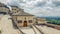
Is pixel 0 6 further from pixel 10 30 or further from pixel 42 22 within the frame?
pixel 10 30

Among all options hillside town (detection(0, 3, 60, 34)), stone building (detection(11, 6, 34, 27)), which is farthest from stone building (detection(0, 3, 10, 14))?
stone building (detection(11, 6, 34, 27))

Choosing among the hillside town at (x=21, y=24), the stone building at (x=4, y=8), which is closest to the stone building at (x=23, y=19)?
the hillside town at (x=21, y=24)

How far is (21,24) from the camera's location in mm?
7934

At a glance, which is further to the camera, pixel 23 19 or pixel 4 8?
pixel 4 8

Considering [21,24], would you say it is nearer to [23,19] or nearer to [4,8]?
[23,19]

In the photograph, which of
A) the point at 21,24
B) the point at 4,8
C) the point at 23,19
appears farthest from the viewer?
the point at 4,8

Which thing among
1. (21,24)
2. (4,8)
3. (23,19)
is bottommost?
(21,24)

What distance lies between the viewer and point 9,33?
16.4 ft

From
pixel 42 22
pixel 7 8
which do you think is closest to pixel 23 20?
pixel 42 22

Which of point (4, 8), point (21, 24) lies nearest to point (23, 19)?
point (21, 24)

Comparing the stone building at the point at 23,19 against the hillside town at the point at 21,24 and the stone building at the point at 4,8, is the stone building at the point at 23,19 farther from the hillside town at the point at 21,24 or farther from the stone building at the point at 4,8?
the stone building at the point at 4,8

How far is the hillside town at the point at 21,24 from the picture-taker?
5446 millimetres

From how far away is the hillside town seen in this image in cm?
545

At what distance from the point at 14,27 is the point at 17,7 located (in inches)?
179
